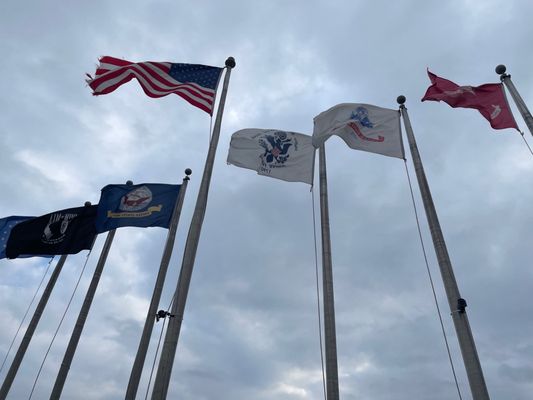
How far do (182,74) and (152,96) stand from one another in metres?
1.61

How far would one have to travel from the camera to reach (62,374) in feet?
69.1

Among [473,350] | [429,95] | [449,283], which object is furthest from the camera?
[429,95]

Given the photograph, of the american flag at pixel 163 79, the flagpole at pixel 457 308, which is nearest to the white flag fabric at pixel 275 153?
the american flag at pixel 163 79

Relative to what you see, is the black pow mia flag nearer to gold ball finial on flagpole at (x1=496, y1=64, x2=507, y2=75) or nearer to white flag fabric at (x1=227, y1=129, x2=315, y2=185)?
white flag fabric at (x1=227, y1=129, x2=315, y2=185)

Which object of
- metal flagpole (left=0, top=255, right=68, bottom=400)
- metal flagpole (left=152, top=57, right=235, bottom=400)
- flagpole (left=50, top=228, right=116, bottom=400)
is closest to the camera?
metal flagpole (left=152, top=57, right=235, bottom=400)

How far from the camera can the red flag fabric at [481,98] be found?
52.3ft

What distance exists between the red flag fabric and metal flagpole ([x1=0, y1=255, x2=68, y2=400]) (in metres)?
22.1

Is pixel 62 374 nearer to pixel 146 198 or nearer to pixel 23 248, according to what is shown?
pixel 23 248

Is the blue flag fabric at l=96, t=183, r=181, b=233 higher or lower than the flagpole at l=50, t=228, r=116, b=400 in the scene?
higher

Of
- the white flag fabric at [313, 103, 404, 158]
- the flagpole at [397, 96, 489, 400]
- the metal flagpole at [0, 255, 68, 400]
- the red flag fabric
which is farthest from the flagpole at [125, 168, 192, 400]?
the red flag fabric

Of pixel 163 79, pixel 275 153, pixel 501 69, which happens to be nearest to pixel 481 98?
pixel 501 69

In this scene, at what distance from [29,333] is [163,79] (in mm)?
16264

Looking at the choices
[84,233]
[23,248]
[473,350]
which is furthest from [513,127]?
[23,248]

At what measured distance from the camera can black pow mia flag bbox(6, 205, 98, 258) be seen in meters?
Result: 23.8
